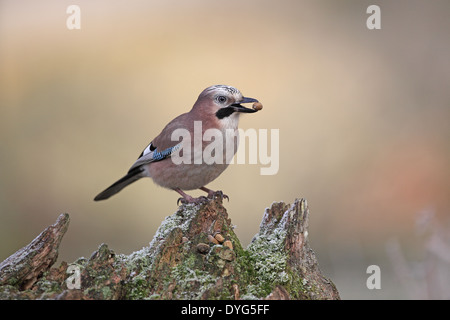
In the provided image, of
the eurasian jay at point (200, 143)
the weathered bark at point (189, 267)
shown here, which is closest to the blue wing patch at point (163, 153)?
the eurasian jay at point (200, 143)

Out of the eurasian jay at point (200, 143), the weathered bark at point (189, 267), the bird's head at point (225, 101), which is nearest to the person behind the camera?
the weathered bark at point (189, 267)

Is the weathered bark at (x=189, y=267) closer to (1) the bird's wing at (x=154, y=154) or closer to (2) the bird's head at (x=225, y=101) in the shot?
→ (1) the bird's wing at (x=154, y=154)

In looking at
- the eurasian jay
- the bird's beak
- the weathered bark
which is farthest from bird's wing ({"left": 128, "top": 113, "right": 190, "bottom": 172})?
the weathered bark

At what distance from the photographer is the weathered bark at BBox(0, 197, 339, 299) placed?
3.08 m

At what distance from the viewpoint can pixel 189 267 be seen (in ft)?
10.7

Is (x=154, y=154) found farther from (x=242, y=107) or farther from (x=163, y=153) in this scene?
(x=242, y=107)

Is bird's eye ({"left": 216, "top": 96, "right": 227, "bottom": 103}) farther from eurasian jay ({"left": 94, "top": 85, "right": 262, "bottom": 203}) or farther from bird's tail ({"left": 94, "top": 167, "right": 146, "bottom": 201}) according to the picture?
bird's tail ({"left": 94, "top": 167, "right": 146, "bottom": 201})

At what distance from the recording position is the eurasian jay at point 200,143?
439cm

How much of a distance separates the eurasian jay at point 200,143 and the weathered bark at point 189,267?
2.36ft

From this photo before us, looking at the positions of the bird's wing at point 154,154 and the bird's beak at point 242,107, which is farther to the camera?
the bird's wing at point 154,154

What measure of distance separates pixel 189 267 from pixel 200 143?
1390mm

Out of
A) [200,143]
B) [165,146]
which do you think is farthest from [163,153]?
[200,143]
